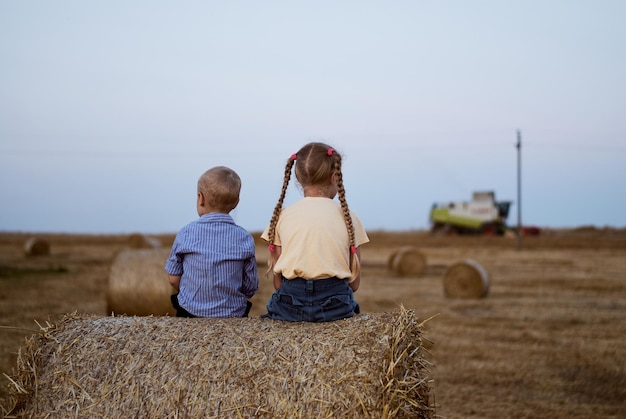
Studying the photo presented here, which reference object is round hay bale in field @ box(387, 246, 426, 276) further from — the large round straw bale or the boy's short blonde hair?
the boy's short blonde hair

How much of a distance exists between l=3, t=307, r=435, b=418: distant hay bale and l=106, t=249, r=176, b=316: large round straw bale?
682cm

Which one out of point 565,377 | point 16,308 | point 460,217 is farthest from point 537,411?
point 460,217

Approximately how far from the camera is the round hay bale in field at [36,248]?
29797mm

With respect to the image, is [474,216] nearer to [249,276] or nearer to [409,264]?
[409,264]

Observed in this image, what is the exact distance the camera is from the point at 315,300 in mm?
4270

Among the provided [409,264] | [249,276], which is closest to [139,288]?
[249,276]

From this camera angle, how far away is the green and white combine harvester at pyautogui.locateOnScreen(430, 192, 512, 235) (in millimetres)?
50906

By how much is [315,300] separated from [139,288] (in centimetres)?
760

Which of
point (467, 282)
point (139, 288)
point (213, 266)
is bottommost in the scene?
point (467, 282)

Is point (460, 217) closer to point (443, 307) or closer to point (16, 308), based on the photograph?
point (443, 307)

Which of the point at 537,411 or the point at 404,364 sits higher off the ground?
the point at 404,364

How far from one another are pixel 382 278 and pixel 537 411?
14274 millimetres

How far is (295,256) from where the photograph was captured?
13.9 ft

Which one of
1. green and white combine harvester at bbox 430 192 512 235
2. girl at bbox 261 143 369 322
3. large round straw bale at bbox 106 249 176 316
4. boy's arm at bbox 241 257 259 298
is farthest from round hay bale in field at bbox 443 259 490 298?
green and white combine harvester at bbox 430 192 512 235
